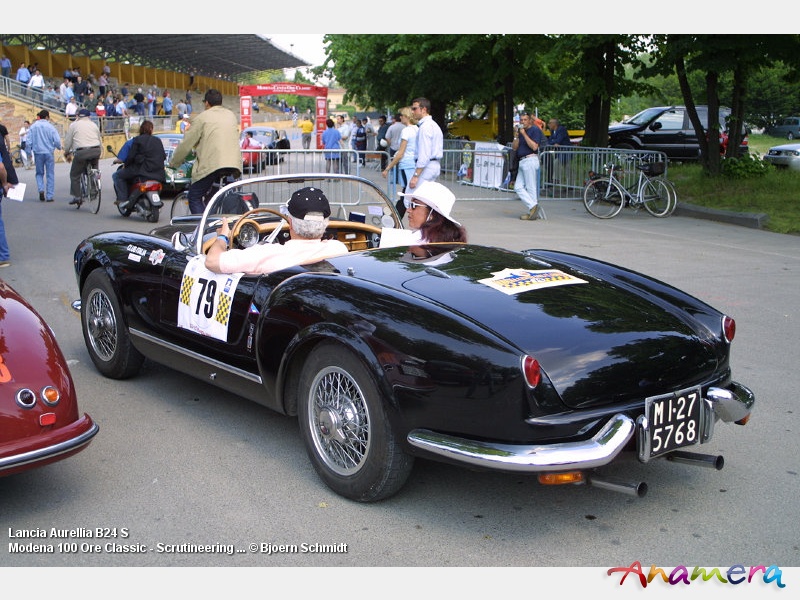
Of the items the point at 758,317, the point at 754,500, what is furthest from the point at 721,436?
the point at 758,317

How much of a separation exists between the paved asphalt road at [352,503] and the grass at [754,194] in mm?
9529

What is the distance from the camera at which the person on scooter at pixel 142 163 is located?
593 inches

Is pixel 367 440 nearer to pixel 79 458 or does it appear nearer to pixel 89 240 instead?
pixel 79 458

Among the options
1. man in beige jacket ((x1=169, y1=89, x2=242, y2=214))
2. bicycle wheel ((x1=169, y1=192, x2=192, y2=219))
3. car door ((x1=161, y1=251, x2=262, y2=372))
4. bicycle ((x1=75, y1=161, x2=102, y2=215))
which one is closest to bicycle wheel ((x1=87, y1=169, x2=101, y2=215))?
bicycle ((x1=75, y1=161, x2=102, y2=215))

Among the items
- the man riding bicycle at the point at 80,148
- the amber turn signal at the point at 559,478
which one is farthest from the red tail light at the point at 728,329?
the man riding bicycle at the point at 80,148

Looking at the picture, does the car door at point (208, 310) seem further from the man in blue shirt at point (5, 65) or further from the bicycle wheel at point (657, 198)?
the man in blue shirt at point (5, 65)

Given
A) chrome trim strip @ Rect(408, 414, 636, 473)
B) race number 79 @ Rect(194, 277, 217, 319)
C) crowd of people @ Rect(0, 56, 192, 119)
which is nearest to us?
chrome trim strip @ Rect(408, 414, 636, 473)

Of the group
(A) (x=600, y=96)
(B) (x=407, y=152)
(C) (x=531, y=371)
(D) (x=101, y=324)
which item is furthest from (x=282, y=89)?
(C) (x=531, y=371)

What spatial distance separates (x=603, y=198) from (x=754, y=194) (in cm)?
286

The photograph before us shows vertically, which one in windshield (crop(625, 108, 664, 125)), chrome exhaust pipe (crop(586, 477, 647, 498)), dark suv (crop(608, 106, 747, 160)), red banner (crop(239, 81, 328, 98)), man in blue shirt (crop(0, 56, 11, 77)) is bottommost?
chrome exhaust pipe (crop(586, 477, 647, 498))

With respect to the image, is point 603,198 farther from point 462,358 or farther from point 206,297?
point 462,358

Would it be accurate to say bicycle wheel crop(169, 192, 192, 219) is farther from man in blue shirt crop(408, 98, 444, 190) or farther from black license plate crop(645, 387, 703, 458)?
black license plate crop(645, 387, 703, 458)

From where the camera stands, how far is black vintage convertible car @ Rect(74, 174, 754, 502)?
358 cm

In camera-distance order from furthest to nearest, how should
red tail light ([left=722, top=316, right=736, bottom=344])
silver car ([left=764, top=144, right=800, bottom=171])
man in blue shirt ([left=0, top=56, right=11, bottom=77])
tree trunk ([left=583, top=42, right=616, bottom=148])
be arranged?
man in blue shirt ([left=0, top=56, right=11, bottom=77]), silver car ([left=764, top=144, right=800, bottom=171]), tree trunk ([left=583, top=42, right=616, bottom=148]), red tail light ([left=722, top=316, right=736, bottom=344])
